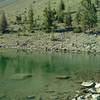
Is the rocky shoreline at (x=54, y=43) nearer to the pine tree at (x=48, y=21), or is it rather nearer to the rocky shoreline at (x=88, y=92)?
the pine tree at (x=48, y=21)

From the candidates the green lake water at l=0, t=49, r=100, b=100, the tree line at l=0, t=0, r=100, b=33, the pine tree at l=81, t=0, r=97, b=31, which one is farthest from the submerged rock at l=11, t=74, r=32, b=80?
the pine tree at l=81, t=0, r=97, b=31

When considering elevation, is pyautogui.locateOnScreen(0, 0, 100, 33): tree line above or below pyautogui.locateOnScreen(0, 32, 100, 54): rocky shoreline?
above

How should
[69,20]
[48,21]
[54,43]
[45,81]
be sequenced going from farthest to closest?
[69,20]
[48,21]
[54,43]
[45,81]

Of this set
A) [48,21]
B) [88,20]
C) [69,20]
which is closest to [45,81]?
[88,20]

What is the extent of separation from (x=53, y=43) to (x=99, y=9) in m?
48.3

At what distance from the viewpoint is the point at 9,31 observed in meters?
141

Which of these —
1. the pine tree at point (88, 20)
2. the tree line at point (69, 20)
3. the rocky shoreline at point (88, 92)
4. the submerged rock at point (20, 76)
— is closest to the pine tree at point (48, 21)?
the tree line at point (69, 20)

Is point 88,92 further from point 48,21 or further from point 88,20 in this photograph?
point 48,21

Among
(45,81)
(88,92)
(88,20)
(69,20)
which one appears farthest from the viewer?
(69,20)

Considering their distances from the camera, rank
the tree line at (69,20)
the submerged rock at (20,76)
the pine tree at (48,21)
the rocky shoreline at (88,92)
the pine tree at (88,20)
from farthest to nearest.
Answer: the pine tree at (48,21) → the tree line at (69,20) → the pine tree at (88,20) → the submerged rock at (20,76) → the rocky shoreline at (88,92)

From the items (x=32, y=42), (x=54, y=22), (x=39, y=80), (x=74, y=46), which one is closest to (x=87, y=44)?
(x=74, y=46)

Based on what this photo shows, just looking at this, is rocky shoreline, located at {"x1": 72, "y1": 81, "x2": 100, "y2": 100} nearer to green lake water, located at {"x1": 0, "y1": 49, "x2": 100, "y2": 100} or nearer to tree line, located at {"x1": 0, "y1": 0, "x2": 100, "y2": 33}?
green lake water, located at {"x1": 0, "y1": 49, "x2": 100, "y2": 100}

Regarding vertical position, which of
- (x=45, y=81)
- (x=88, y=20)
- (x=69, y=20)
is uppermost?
(x=69, y=20)

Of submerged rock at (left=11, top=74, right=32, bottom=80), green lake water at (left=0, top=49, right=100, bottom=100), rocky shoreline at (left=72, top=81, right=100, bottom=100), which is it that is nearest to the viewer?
rocky shoreline at (left=72, top=81, right=100, bottom=100)
